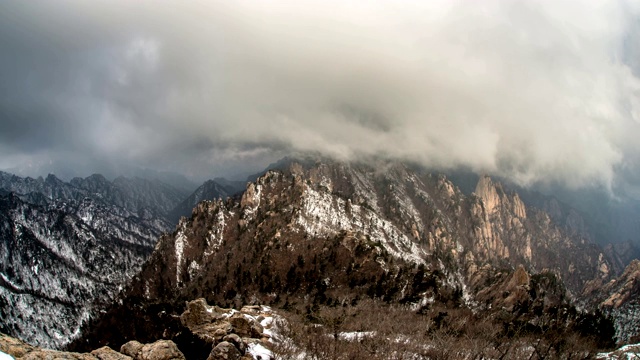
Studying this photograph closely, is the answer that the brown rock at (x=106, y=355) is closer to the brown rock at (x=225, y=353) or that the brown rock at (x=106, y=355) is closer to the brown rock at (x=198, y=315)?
the brown rock at (x=225, y=353)

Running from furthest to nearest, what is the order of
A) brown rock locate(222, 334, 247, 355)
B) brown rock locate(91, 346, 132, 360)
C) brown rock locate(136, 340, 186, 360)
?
brown rock locate(222, 334, 247, 355) < brown rock locate(136, 340, 186, 360) < brown rock locate(91, 346, 132, 360)

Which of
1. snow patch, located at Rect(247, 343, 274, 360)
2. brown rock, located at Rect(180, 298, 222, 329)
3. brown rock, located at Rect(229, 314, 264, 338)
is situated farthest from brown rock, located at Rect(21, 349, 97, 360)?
brown rock, located at Rect(180, 298, 222, 329)

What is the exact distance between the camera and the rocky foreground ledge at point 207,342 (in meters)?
36.3

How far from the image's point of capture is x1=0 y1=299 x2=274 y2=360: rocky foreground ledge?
36281 mm

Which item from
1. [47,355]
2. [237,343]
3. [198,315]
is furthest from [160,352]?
[198,315]

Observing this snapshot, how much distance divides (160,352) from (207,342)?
31.9m

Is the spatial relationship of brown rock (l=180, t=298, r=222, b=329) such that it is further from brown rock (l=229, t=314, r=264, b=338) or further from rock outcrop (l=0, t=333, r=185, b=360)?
rock outcrop (l=0, t=333, r=185, b=360)

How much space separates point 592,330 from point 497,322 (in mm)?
31854

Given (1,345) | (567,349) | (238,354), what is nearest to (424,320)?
(567,349)

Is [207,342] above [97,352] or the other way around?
the other way around

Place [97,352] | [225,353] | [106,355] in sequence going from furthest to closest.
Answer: [225,353] < [106,355] < [97,352]

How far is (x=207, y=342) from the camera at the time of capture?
265ft

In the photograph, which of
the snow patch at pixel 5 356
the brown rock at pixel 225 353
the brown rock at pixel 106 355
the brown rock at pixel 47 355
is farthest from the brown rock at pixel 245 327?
the snow patch at pixel 5 356

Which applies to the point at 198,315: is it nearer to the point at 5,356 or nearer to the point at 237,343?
the point at 237,343
